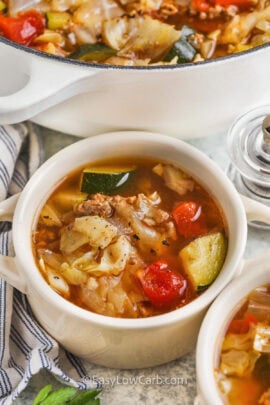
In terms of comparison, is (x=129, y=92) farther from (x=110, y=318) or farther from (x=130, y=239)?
(x=110, y=318)

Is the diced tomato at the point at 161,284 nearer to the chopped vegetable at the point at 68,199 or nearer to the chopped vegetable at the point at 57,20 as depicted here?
the chopped vegetable at the point at 68,199

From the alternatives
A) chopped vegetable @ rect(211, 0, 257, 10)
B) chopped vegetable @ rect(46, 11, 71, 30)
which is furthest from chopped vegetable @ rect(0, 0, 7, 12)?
chopped vegetable @ rect(211, 0, 257, 10)

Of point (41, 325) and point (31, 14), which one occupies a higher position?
point (31, 14)

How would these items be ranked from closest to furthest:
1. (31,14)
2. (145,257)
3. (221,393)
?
(221,393), (145,257), (31,14)

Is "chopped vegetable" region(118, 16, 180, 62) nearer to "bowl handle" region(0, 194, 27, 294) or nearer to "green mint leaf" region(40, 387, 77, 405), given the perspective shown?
"bowl handle" region(0, 194, 27, 294)

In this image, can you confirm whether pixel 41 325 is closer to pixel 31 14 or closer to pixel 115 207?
pixel 115 207

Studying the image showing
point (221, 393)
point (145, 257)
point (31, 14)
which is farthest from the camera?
point (31, 14)

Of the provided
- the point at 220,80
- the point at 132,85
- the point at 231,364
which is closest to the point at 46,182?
the point at 132,85
